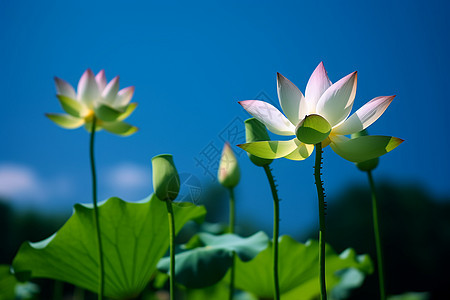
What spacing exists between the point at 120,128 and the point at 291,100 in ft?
1.85

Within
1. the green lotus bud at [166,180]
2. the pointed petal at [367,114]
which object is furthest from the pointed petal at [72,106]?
the pointed petal at [367,114]

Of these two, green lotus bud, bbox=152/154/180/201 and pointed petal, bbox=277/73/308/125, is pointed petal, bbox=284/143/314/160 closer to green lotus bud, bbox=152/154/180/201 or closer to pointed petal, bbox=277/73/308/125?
pointed petal, bbox=277/73/308/125

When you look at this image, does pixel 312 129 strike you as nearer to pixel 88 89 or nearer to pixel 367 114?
pixel 367 114

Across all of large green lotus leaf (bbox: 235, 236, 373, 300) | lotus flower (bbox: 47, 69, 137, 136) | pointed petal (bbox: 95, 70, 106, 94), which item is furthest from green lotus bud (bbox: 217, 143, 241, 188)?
pointed petal (bbox: 95, 70, 106, 94)

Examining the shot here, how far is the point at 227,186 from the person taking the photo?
1.38 meters

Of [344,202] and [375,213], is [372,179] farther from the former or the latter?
[344,202]

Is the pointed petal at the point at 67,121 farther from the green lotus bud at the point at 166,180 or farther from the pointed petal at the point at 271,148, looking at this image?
the pointed petal at the point at 271,148

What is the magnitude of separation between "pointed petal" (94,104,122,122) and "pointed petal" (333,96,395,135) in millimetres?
578

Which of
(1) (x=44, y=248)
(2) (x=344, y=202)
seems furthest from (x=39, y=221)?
(1) (x=44, y=248)

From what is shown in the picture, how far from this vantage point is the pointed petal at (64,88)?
1027 millimetres

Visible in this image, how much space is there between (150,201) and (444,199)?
29.4ft

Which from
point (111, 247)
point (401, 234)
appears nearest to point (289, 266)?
point (111, 247)

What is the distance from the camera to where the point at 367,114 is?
71cm

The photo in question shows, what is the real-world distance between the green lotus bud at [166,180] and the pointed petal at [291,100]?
355mm
